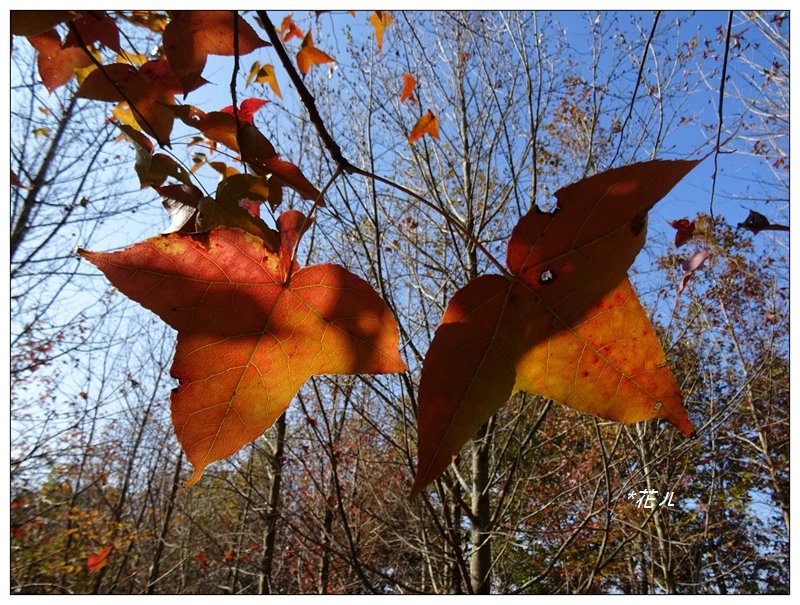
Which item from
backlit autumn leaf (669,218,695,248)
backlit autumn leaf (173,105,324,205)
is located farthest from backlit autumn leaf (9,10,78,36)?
backlit autumn leaf (669,218,695,248)

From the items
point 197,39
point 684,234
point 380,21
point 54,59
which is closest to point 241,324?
point 197,39

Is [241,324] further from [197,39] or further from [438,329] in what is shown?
[197,39]

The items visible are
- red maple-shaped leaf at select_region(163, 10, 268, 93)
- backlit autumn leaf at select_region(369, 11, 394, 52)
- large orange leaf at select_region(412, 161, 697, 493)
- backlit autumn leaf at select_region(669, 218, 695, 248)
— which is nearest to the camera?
large orange leaf at select_region(412, 161, 697, 493)

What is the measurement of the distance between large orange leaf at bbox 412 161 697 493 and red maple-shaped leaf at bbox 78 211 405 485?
2.1 inches

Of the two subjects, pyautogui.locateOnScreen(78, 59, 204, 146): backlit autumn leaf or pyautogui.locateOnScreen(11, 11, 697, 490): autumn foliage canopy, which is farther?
pyautogui.locateOnScreen(78, 59, 204, 146): backlit autumn leaf

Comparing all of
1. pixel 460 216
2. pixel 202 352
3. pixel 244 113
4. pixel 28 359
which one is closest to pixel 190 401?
pixel 202 352

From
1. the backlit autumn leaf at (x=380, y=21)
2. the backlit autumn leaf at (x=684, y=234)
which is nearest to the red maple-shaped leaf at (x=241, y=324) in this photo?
the backlit autumn leaf at (x=684, y=234)

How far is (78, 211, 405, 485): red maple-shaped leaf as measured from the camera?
1.16ft

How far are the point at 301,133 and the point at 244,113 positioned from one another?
9.08 ft

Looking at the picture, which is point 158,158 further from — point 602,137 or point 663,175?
point 602,137

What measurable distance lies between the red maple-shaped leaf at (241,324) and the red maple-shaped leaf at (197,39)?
0.22 metres

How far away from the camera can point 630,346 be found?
37cm

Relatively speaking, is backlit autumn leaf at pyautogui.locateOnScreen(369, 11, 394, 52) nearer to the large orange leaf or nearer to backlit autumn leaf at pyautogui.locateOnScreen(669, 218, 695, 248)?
backlit autumn leaf at pyautogui.locateOnScreen(669, 218, 695, 248)

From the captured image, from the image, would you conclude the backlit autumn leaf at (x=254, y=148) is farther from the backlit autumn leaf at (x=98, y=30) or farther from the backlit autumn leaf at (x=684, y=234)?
the backlit autumn leaf at (x=684, y=234)
